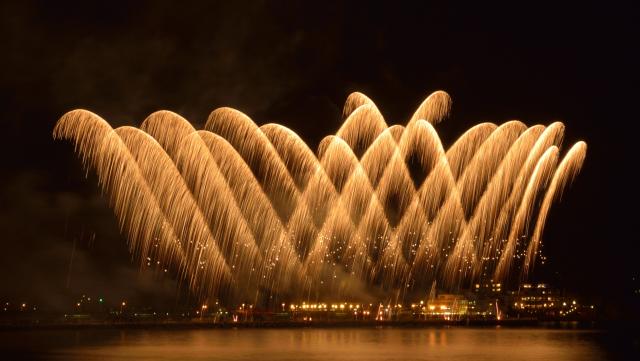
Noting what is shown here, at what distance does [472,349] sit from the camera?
124 ft

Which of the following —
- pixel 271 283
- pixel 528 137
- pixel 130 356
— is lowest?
pixel 130 356

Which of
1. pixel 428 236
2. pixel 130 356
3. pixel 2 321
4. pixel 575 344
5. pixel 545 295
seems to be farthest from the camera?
pixel 545 295

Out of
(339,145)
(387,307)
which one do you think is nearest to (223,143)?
(339,145)

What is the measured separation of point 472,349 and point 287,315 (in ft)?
147

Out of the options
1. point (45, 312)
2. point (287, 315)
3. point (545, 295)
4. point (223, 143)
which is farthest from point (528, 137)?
point (545, 295)

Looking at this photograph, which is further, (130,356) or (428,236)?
(428,236)

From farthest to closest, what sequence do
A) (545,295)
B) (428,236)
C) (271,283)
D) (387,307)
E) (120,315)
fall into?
(545,295) → (387,307) → (271,283) → (120,315) → (428,236)

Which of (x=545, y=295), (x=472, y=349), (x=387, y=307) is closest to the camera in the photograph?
(x=472, y=349)

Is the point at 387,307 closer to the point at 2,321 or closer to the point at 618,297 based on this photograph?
the point at 618,297

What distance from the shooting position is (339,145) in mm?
43531

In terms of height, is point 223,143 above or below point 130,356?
above

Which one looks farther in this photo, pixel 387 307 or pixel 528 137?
pixel 387 307

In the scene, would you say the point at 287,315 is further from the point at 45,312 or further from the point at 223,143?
the point at 223,143

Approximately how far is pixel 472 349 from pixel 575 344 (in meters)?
7.36
